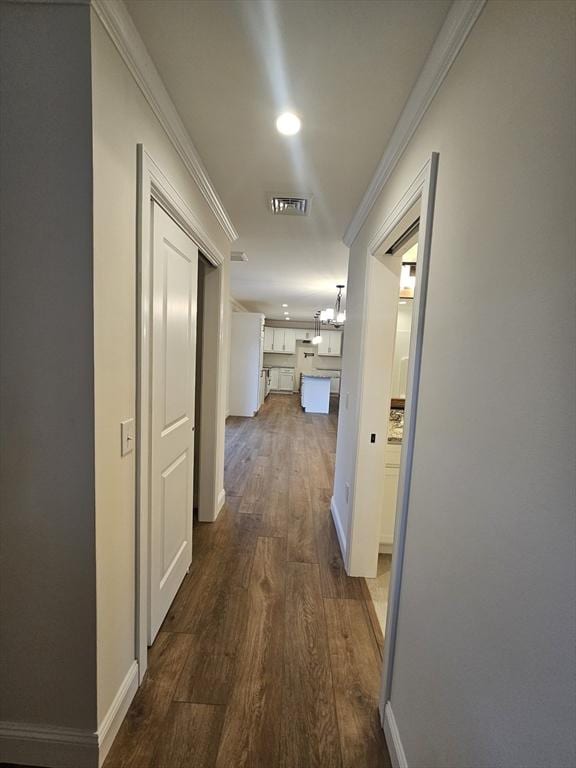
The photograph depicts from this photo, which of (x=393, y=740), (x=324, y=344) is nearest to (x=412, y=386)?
(x=393, y=740)

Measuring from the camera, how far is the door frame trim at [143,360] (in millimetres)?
1245

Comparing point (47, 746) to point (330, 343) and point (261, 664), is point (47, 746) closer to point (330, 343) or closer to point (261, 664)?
point (261, 664)

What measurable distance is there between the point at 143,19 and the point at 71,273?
834mm

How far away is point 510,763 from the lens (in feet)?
2.04

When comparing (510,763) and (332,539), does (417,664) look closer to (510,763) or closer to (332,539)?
(510,763)

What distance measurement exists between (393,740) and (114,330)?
5.75ft

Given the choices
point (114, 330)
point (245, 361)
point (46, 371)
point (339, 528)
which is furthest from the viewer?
point (245, 361)

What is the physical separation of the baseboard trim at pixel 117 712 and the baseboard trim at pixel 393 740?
1013 millimetres

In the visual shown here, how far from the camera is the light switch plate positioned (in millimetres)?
1206

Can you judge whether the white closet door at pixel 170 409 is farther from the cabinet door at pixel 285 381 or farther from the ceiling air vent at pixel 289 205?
the cabinet door at pixel 285 381

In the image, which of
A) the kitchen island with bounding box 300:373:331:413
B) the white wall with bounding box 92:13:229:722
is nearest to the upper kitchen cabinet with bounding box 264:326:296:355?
the kitchen island with bounding box 300:373:331:413

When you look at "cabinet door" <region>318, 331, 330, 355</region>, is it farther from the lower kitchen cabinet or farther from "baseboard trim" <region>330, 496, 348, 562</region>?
"baseboard trim" <region>330, 496, 348, 562</region>

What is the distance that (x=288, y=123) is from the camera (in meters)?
1.45

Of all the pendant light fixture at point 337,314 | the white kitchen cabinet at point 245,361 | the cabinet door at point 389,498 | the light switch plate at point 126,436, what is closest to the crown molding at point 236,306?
the white kitchen cabinet at point 245,361
